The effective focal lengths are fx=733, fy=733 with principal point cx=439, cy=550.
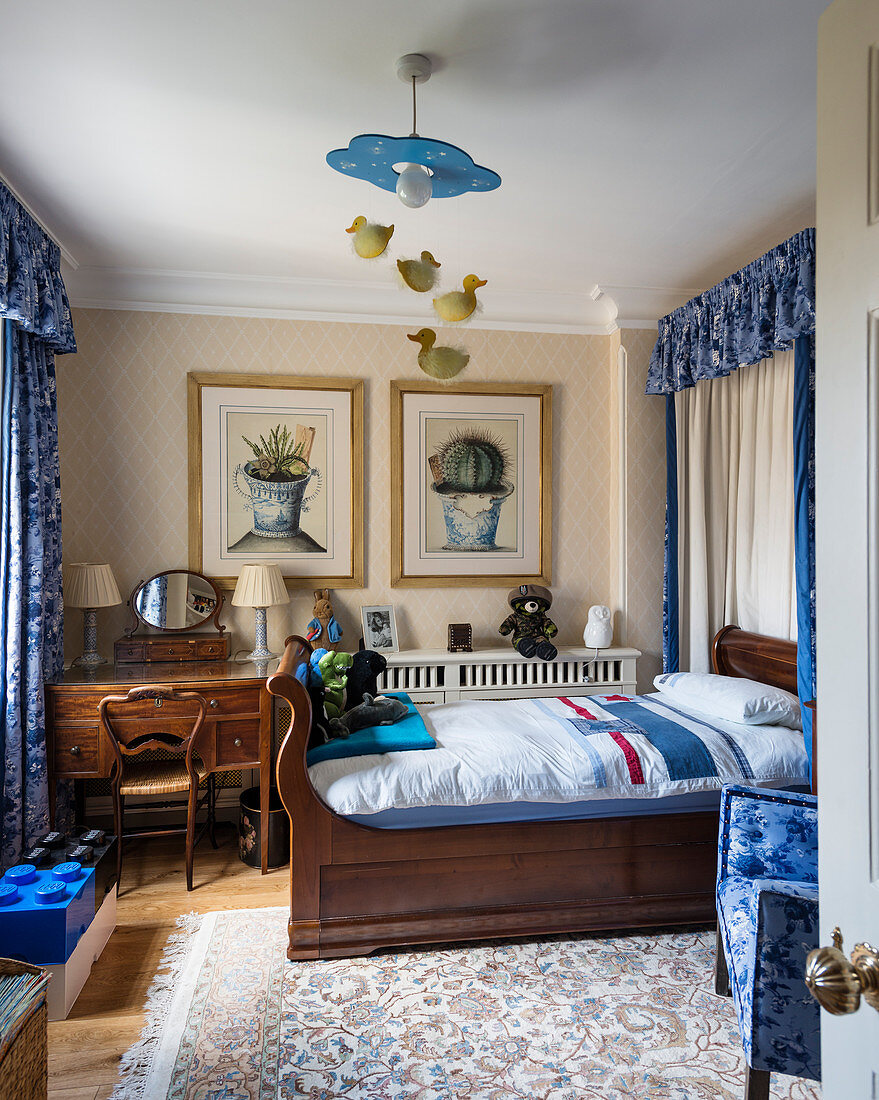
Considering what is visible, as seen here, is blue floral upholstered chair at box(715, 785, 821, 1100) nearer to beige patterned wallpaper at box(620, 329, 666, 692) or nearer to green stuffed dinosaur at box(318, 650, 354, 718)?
green stuffed dinosaur at box(318, 650, 354, 718)

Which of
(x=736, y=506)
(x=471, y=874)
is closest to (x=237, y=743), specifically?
(x=471, y=874)

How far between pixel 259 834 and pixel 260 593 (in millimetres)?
1145

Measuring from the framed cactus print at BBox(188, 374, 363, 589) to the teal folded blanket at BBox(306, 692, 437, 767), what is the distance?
143 cm

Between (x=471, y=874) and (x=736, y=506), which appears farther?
(x=736, y=506)

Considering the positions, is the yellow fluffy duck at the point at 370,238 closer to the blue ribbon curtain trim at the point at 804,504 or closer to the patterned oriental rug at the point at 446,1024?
the blue ribbon curtain trim at the point at 804,504

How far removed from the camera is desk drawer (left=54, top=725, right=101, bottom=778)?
10.5 feet

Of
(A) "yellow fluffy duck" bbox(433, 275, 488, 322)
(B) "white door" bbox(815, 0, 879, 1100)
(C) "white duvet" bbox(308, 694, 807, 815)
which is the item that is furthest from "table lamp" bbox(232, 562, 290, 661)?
(B) "white door" bbox(815, 0, 879, 1100)

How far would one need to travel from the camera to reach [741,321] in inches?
130

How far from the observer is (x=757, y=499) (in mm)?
3562

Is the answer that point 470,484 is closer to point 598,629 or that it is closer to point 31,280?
point 598,629

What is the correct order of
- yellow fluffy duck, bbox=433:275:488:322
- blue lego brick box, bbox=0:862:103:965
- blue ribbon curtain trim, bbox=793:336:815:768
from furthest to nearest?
blue ribbon curtain trim, bbox=793:336:815:768, yellow fluffy duck, bbox=433:275:488:322, blue lego brick box, bbox=0:862:103:965

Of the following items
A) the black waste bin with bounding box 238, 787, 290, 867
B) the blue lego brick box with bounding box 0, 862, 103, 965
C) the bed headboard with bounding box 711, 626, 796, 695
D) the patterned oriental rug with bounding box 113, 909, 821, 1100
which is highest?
the bed headboard with bounding box 711, 626, 796, 695

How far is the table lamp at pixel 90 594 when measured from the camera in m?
3.52

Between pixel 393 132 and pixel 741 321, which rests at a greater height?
pixel 393 132
